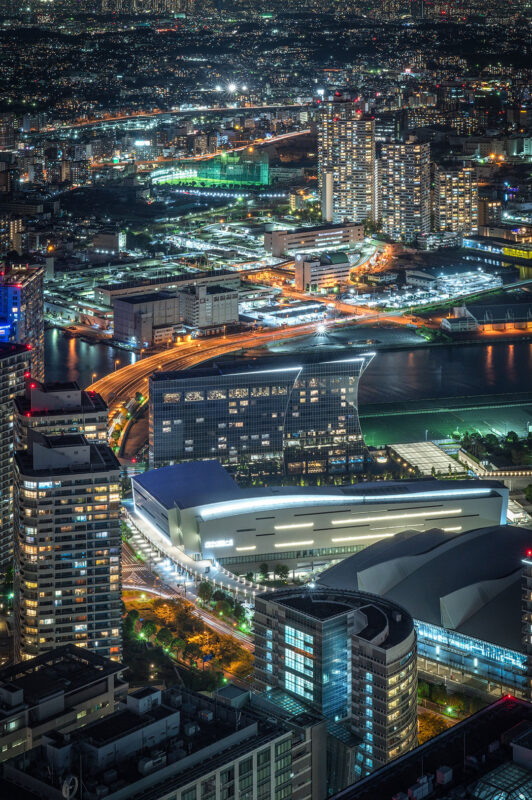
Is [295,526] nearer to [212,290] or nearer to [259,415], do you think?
[259,415]

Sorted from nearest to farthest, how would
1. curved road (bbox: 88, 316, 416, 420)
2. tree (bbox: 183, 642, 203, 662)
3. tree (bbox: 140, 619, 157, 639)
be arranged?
tree (bbox: 183, 642, 203, 662) → tree (bbox: 140, 619, 157, 639) → curved road (bbox: 88, 316, 416, 420)

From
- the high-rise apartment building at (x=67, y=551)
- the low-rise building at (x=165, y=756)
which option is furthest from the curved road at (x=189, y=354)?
the low-rise building at (x=165, y=756)

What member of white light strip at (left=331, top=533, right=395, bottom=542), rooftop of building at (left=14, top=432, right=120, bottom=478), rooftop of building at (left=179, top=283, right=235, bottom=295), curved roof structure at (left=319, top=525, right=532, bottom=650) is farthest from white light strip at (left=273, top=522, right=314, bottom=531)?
rooftop of building at (left=179, top=283, right=235, bottom=295)

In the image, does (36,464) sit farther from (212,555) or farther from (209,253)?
(209,253)

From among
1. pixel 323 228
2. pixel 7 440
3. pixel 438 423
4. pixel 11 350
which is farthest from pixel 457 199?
pixel 7 440

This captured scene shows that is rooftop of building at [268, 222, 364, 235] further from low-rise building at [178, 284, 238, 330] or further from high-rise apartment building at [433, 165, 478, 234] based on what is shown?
low-rise building at [178, 284, 238, 330]

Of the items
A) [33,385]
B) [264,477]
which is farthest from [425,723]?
[264,477]
